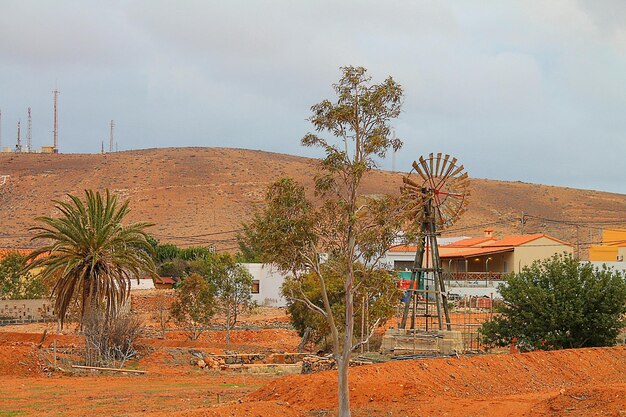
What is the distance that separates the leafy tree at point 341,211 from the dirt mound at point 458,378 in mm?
5207

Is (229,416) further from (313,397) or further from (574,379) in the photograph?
(574,379)

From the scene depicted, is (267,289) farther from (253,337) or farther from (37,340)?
(37,340)

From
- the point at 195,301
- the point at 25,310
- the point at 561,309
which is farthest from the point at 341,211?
the point at 25,310

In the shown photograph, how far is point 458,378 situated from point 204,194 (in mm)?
111032

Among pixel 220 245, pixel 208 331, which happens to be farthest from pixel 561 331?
pixel 220 245

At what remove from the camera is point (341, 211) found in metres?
20.8

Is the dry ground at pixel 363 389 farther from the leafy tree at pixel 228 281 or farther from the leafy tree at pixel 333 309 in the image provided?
the leafy tree at pixel 228 281

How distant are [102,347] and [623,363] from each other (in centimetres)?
2229

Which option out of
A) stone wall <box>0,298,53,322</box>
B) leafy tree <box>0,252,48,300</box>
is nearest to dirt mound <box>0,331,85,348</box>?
stone wall <box>0,298,53,322</box>

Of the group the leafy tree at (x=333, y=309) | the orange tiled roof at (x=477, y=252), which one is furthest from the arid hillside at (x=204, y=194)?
the leafy tree at (x=333, y=309)

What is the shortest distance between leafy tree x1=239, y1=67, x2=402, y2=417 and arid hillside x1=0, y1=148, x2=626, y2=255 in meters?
90.5

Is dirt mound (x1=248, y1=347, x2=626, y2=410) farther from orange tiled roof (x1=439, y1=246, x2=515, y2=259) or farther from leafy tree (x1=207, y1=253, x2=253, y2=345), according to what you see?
orange tiled roof (x1=439, y1=246, x2=515, y2=259)

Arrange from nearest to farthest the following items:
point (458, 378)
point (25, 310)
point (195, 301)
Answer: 1. point (458, 378)
2. point (195, 301)
3. point (25, 310)

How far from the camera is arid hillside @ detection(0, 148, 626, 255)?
124250 millimetres
